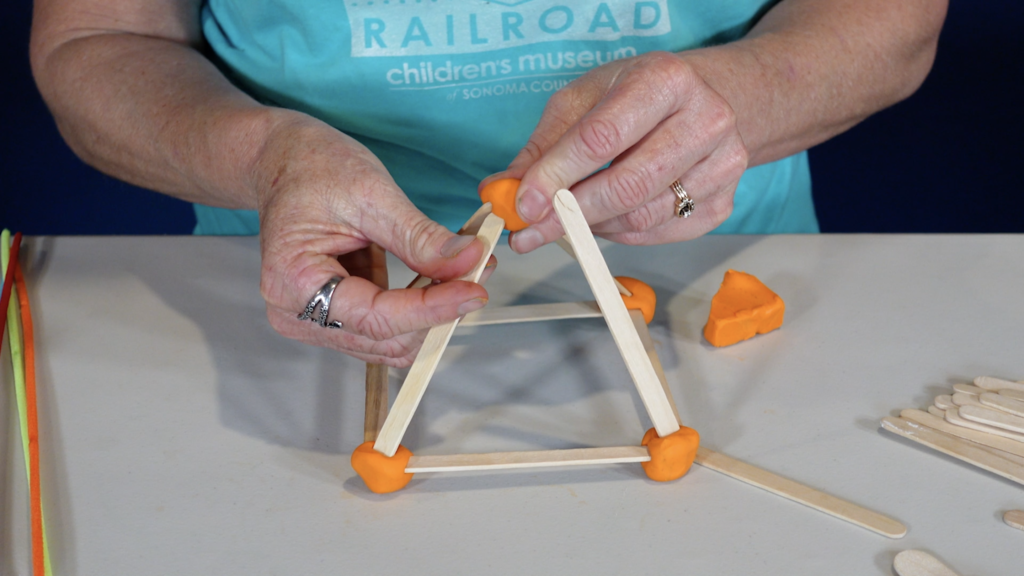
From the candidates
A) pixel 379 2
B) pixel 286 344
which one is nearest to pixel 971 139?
pixel 379 2

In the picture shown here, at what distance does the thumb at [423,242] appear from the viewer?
1.98ft

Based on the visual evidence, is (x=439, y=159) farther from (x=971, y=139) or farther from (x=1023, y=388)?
(x=971, y=139)

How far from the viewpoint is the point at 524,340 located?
0.77 m

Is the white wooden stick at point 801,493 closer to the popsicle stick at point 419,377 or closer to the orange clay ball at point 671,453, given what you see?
the orange clay ball at point 671,453

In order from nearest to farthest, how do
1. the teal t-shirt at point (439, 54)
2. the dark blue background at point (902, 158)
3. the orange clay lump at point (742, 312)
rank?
the orange clay lump at point (742, 312)
the teal t-shirt at point (439, 54)
the dark blue background at point (902, 158)

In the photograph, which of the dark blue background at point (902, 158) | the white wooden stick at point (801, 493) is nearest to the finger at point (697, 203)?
the white wooden stick at point (801, 493)

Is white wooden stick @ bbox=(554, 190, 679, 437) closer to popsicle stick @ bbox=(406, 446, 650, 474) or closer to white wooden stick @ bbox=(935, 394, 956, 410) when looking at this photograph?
popsicle stick @ bbox=(406, 446, 650, 474)

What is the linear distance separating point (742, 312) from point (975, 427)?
0.67 ft

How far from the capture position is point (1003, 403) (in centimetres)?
63

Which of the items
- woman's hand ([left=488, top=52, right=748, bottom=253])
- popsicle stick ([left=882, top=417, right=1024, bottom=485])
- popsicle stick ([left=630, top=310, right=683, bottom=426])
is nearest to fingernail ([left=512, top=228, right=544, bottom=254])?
woman's hand ([left=488, top=52, right=748, bottom=253])

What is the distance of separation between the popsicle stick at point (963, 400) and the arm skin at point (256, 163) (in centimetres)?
39

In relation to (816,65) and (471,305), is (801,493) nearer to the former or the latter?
(471,305)

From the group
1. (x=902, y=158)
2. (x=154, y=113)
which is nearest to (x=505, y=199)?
(x=154, y=113)

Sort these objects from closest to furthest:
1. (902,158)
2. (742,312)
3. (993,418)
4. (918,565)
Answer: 1. (918,565)
2. (993,418)
3. (742,312)
4. (902,158)
